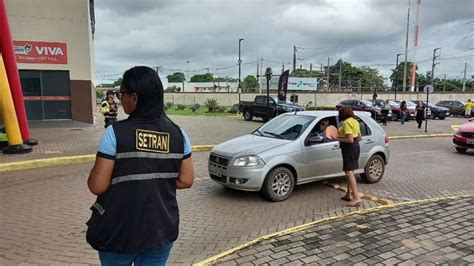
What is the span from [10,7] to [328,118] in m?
17.1

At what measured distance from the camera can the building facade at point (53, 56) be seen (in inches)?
702

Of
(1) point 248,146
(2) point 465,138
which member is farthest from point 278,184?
(2) point 465,138

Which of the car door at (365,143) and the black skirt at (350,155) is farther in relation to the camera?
the car door at (365,143)

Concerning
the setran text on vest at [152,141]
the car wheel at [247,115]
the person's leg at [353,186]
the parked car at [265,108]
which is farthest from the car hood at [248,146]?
the car wheel at [247,115]

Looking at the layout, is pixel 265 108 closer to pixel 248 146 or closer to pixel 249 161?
pixel 248 146

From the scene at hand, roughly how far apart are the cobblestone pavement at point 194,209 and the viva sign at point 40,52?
36.9 ft

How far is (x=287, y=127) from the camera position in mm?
7246

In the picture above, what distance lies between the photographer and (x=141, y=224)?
2.09 m

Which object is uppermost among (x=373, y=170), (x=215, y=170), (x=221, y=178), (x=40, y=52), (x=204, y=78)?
(x=204, y=78)

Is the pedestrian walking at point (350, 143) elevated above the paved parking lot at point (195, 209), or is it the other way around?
the pedestrian walking at point (350, 143)

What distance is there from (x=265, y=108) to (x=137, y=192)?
21935 millimetres

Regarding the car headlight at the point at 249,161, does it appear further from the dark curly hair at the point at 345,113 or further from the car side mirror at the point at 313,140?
the dark curly hair at the point at 345,113

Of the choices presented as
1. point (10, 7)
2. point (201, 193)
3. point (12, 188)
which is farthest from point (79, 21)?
point (201, 193)

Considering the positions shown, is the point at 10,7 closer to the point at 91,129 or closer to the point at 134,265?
the point at 91,129
